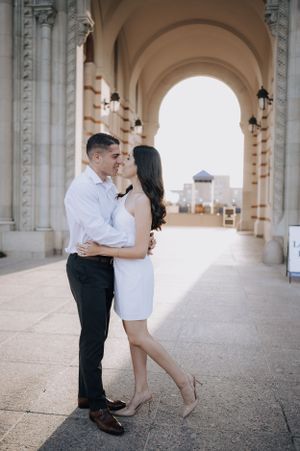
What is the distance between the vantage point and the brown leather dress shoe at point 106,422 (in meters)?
2.90

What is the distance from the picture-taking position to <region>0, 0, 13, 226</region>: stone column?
1188 centimetres

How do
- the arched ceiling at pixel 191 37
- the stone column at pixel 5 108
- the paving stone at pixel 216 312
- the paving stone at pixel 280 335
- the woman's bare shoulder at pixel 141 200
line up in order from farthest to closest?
the arched ceiling at pixel 191 37
the stone column at pixel 5 108
the paving stone at pixel 216 312
the paving stone at pixel 280 335
the woman's bare shoulder at pixel 141 200

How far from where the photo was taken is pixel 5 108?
471 inches

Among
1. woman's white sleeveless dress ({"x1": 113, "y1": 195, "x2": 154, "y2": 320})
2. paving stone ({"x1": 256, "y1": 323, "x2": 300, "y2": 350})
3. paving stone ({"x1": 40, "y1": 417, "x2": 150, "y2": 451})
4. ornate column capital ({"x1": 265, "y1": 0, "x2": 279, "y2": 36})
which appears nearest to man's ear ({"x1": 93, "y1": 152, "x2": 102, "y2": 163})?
woman's white sleeveless dress ({"x1": 113, "y1": 195, "x2": 154, "y2": 320})

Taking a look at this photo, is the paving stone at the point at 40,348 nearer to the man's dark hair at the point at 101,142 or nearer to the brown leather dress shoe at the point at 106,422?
the brown leather dress shoe at the point at 106,422

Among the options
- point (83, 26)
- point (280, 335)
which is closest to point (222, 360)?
point (280, 335)

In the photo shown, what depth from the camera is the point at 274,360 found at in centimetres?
427

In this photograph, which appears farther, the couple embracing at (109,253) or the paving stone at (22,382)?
the paving stone at (22,382)

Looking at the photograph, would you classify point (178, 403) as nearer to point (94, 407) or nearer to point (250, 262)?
point (94, 407)

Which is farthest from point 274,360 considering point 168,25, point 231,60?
point 231,60

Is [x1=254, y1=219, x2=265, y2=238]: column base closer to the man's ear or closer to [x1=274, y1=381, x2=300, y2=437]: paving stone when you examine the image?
[x1=274, y1=381, x2=300, y2=437]: paving stone

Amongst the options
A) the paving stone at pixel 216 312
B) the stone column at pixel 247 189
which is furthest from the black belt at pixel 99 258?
the stone column at pixel 247 189

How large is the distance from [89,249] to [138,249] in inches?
12.4

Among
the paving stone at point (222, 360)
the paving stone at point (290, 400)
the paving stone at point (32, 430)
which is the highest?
the paving stone at point (222, 360)
